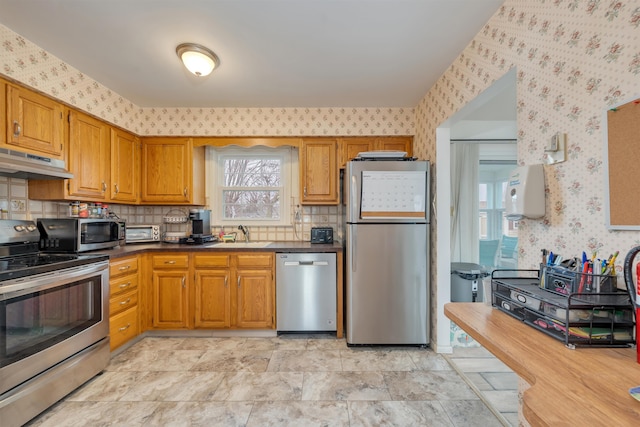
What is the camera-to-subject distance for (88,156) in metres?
2.43

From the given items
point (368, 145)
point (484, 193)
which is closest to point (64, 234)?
point (368, 145)

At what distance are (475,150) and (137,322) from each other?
4632 millimetres

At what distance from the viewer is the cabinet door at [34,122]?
184cm

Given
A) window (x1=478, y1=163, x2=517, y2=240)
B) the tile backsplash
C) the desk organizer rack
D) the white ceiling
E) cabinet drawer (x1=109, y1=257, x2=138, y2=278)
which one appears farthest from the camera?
window (x1=478, y1=163, x2=517, y2=240)

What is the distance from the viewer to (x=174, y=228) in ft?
11.1

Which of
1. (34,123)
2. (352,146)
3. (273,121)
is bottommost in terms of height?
(34,123)

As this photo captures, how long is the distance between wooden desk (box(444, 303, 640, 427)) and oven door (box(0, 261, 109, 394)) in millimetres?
2350

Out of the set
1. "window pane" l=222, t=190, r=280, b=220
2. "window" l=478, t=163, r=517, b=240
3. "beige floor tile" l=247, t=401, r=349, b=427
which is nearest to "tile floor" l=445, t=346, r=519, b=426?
"beige floor tile" l=247, t=401, r=349, b=427

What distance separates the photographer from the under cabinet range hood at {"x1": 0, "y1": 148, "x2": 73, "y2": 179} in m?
1.69

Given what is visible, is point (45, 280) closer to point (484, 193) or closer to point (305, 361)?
point (305, 361)

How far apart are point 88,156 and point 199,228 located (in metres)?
1.20

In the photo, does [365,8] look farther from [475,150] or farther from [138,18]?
[475,150]

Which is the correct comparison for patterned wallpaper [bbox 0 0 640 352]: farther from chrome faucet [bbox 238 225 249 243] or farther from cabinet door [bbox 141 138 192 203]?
chrome faucet [bbox 238 225 249 243]

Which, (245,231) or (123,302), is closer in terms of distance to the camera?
(123,302)
